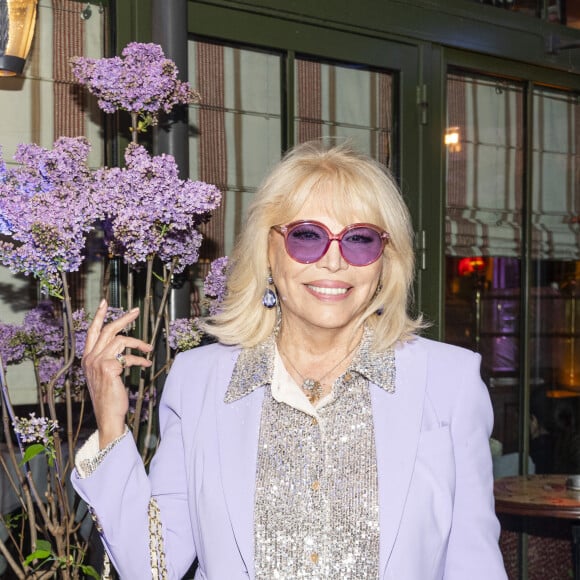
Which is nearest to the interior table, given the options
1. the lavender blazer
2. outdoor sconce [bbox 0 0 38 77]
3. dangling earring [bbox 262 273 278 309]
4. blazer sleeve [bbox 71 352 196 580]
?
the lavender blazer

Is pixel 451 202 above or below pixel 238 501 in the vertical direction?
above

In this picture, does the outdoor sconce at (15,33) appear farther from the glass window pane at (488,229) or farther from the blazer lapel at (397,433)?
the glass window pane at (488,229)

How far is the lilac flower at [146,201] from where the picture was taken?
7.91 feet

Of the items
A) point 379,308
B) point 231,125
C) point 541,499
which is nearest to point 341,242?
point 379,308

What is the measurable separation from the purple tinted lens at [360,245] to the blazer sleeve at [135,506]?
599mm

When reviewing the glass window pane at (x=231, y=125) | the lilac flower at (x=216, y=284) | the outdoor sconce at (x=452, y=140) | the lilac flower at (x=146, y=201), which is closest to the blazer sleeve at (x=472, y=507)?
the lilac flower at (x=146, y=201)

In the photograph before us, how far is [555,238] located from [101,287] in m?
2.52

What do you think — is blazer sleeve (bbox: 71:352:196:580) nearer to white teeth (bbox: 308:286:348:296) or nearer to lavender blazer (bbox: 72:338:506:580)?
lavender blazer (bbox: 72:338:506:580)

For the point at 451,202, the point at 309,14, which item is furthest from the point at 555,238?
the point at 309,14

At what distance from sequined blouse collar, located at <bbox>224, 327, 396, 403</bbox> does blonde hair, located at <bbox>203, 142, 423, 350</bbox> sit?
0.10 feet

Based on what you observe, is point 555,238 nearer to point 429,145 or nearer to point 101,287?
point 429,145

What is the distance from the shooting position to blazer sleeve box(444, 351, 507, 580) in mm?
2020

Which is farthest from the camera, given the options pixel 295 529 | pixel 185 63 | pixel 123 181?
pixel 185 63

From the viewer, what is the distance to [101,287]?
321 centimetres
